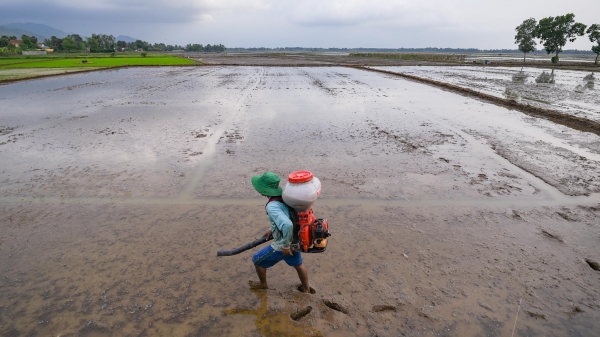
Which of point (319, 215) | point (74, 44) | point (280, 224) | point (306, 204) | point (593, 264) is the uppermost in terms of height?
point (74, 44)

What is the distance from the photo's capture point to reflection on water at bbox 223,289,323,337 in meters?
3.21

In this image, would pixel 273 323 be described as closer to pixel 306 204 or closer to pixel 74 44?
pixel 306 204

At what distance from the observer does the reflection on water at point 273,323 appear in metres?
3.21

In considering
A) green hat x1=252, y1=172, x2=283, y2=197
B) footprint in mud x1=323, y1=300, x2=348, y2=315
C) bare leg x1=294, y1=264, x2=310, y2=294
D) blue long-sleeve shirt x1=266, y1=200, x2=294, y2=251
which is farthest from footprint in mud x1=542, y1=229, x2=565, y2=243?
green hat x1=252, y1=172, x2=283, y2=197

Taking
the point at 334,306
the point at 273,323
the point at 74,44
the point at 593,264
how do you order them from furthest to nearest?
the point at 74,44 < the point at 593,264 < the point at 334,306 < the point at 273,323

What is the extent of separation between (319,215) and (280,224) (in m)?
2.73

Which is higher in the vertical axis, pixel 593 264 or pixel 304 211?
pixel 304 211

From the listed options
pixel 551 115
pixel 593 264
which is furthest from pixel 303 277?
pixel 551 115

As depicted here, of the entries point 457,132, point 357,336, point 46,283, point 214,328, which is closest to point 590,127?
point 457,132

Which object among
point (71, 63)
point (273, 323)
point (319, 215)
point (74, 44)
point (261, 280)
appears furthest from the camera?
point (74, 44)

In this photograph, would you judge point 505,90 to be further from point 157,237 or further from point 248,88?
point 157,237

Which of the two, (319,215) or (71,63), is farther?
(71,63)

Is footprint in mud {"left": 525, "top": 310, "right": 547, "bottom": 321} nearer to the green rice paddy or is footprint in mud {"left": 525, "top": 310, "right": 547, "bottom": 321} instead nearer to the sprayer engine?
the sprayer engine

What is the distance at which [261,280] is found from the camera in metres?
3.71
